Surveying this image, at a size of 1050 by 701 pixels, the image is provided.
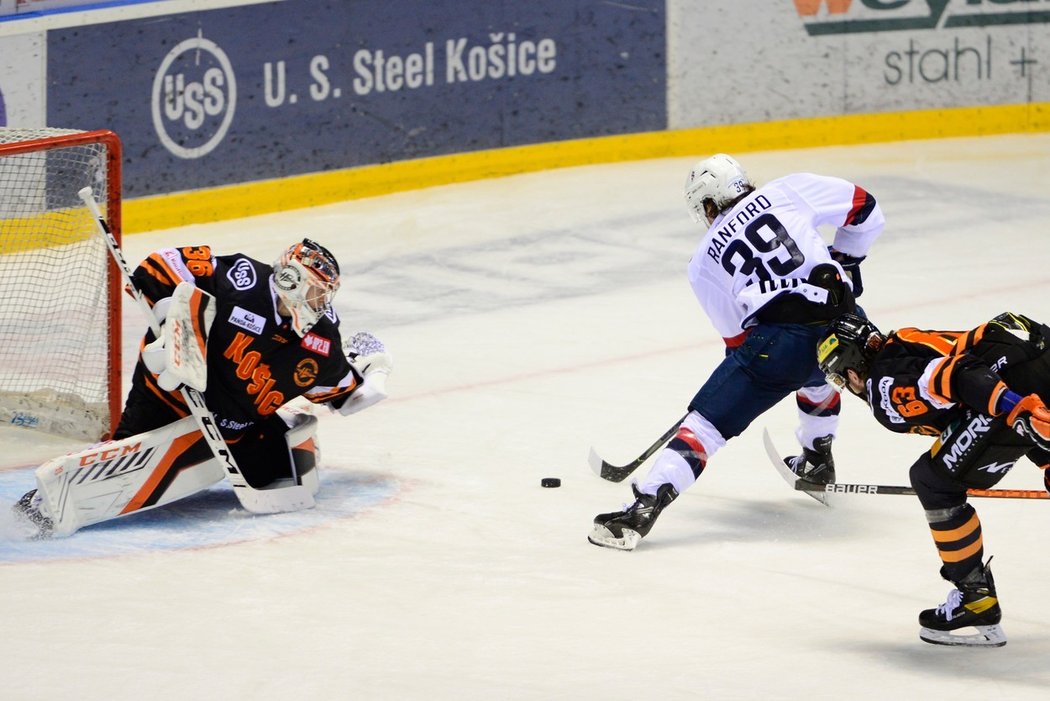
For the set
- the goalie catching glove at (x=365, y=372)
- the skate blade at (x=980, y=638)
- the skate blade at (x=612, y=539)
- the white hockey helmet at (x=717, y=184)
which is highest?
the white hockey helmet at (x=717, y=184)

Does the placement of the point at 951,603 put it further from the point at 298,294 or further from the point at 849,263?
the point at 298,294

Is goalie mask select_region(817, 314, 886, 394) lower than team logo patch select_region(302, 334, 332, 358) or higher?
higher

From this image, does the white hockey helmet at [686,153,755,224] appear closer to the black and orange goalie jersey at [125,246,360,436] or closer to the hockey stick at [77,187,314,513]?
the black and orange goalie jersey at [125,246,360,436]

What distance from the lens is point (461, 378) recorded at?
6199 mm

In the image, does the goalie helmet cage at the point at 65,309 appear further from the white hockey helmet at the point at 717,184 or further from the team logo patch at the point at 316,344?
the white hockey helmet at the point at 717,184

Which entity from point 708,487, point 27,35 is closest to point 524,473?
point 708,487

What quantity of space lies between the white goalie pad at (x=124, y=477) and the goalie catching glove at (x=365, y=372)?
389mm

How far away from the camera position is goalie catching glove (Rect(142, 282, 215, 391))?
4.48 meters

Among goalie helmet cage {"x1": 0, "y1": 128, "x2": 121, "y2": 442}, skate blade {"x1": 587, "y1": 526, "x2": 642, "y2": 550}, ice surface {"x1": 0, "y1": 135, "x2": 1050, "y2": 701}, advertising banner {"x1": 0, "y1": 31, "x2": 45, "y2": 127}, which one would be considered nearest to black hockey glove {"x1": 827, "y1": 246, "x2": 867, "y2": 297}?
ice surface {"x1": 0, "y1": 135, "x2": 1050, "y2": 701}

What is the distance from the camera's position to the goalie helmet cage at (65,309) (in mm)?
5406

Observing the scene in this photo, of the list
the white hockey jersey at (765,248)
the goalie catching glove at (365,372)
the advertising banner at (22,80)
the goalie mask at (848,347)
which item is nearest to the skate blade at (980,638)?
the goalie mask at (848,347)

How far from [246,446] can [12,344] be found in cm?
116

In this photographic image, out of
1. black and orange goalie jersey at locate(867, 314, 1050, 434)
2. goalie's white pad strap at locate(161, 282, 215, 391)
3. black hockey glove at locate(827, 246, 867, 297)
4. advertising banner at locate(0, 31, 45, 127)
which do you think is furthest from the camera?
advertising banner at locate(0, 31, 45, 127)

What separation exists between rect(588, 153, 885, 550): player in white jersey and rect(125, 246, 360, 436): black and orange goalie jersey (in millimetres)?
863
